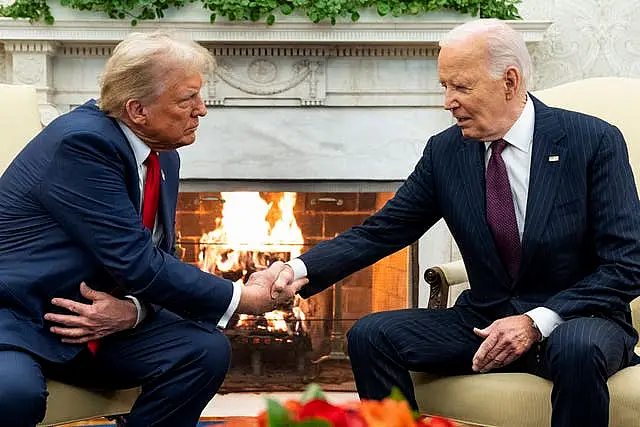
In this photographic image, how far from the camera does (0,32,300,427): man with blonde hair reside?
88.5 inches

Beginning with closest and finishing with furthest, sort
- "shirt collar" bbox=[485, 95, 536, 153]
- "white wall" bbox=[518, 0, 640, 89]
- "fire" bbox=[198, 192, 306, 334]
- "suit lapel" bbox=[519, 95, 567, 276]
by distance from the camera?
"suit lapel" bbox=[519, 95, 567, 276], "shirt collar" bbox=[485, 95, 536, 153], "white wall" bbox=[518, 0, 640, 89], "fire" bbox=[198, 192, 306, 334]

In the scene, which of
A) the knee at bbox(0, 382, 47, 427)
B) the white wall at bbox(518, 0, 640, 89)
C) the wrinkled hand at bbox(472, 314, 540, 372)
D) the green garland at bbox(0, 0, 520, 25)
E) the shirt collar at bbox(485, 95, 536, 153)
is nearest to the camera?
the knee at bbox(0, 382, 47, 427)

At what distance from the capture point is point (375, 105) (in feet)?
13.3

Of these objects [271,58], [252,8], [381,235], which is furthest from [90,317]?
[271,58]

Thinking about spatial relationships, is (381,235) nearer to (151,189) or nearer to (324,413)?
(151,189)

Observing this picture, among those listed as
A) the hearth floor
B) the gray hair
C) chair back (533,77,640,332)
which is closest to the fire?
the hearth floor

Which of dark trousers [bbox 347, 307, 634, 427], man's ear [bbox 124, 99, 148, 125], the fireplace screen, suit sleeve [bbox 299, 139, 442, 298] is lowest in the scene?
the fireplace screen

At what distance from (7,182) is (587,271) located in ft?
4.31

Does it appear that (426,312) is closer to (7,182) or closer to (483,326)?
(483,326)

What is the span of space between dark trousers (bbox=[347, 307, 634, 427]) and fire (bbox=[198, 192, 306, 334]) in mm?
1759

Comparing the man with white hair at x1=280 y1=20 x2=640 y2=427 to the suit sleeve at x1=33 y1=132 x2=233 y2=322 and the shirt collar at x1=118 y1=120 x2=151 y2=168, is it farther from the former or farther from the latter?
the shirt collar at x1=118 y1=120 x2=151 y2=168

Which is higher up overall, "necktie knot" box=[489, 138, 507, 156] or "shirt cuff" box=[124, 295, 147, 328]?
"necktie knot" box=[489, 138, 507, 156]

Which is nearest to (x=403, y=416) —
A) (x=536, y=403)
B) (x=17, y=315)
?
(x=536, y=403)

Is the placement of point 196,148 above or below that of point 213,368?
above
